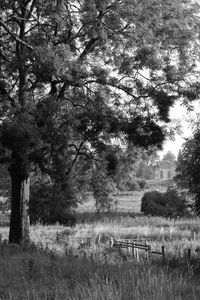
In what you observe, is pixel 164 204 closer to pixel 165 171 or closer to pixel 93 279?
pixel 93 279

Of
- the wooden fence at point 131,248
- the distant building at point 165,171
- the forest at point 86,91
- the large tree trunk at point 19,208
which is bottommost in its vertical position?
the wooden fence at point 131,248

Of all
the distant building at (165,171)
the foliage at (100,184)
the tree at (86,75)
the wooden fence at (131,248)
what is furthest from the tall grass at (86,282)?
the distant building at (165,171)

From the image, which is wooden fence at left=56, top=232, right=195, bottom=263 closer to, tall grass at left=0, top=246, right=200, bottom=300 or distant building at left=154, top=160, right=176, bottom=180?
tall grass at left=0, top=246, right=200, bottom=300

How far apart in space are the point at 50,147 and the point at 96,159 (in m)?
3.07

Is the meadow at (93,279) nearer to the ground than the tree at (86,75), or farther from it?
nearer to the ground

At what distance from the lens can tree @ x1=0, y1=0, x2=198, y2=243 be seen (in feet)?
55.1

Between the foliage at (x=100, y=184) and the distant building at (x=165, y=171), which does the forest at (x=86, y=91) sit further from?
the distant building at (x=165, y=171)

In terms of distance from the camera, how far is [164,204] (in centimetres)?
5088

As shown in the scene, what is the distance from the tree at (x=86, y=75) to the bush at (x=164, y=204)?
29.7 metres

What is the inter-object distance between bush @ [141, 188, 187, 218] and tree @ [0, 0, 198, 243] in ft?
97.6

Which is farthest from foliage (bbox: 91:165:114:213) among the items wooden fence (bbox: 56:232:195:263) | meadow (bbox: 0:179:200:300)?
meadow (bbox: 0:179:200:300)

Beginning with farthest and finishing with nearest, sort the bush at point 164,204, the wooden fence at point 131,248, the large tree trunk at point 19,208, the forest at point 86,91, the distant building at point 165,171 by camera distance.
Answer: the distant building at point 165,171, the bush at point 164,204, the large tree trunk at point 19,208, the forest at point 86,91, the wooden fence at point 131,248

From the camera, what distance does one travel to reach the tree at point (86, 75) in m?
16.8

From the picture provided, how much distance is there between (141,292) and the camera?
6602mm
